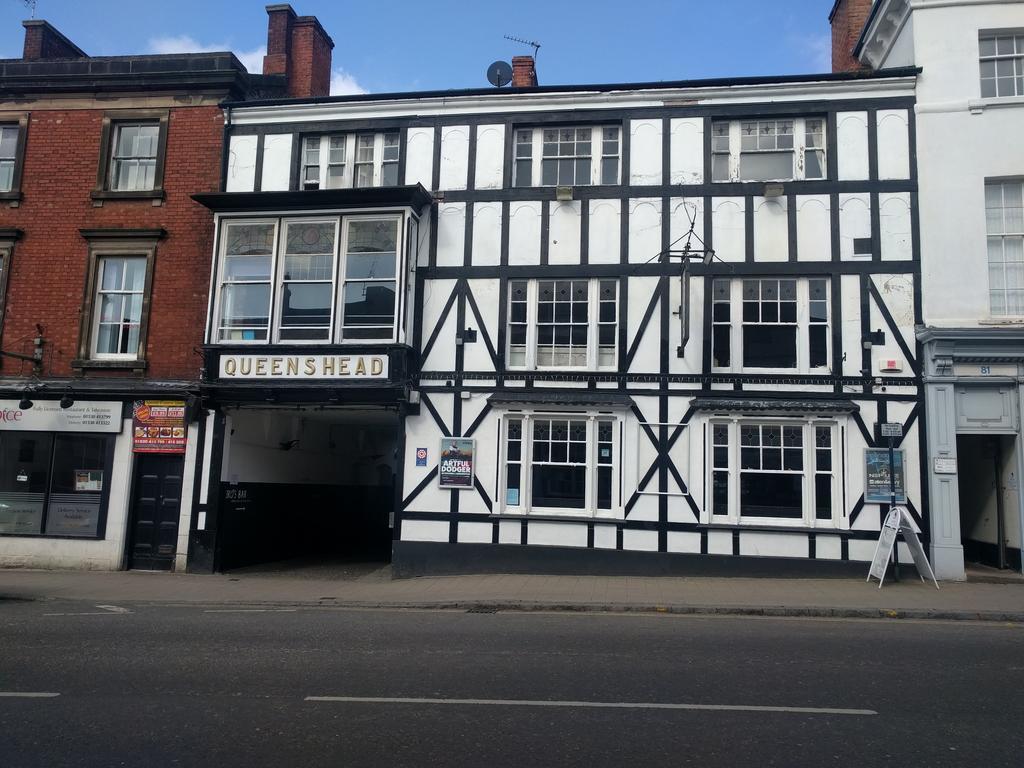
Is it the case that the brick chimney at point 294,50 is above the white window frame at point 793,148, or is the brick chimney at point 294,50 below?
above

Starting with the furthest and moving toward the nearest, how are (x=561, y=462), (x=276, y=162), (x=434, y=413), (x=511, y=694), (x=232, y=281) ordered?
(x=276, y=162) < (x=232, y=281) < (x=434, y=413) < (x=561, y=462) < (x=511, y=694)

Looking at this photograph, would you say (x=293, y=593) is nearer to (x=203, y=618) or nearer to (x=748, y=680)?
(x=203, y=618)

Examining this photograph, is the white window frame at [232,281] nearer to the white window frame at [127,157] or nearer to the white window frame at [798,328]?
the white window frame at [127,157]

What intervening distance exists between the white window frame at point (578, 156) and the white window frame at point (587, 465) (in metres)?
4.49

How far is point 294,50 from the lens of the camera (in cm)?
1909

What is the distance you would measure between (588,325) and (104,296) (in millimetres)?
10145

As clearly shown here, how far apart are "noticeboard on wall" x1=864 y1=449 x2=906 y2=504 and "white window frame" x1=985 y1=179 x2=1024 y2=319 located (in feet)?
10.4

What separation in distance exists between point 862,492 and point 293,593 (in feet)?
32.5

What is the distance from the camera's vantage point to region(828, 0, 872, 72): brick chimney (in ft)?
57.8

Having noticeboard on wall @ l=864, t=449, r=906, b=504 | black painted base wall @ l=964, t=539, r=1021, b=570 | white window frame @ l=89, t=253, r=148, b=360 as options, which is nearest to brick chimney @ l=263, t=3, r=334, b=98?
white window frame @ l=89, t=253, r=148, b=360

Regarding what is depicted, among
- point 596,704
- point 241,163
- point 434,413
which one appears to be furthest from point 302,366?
point 596,704

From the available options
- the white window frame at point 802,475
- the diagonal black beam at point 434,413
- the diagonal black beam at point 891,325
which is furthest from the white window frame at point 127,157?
the diagonal black beam at point 891,325

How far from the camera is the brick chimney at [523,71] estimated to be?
59.7ft

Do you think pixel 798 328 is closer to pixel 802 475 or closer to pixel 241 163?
pixel 802 475
